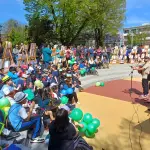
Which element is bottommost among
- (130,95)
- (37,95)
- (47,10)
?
(130,95)

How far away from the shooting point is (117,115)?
853 centimetres

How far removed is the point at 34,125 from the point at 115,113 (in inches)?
146

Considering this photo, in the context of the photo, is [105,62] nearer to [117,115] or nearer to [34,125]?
[117,115]

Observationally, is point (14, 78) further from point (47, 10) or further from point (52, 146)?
point (47, 10)

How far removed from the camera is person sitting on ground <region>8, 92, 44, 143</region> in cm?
560

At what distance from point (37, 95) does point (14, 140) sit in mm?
3345

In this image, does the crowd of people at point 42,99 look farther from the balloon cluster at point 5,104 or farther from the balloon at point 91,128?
the balloon at point 91,128

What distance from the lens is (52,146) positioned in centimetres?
433

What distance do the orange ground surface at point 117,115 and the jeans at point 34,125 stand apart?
53.8 inches

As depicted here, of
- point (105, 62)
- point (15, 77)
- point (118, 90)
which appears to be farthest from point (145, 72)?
point (105, 62)

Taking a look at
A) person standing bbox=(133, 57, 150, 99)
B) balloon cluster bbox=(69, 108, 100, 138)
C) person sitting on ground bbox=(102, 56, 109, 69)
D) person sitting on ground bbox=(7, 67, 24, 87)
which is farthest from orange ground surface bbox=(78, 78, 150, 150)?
person sitting on ground bbox=(102, 56, 109, 69)

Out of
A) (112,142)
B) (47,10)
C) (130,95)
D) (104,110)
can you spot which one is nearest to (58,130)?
(112,142)

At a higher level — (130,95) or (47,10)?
(47,10)

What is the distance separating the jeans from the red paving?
18.6 ft
